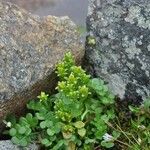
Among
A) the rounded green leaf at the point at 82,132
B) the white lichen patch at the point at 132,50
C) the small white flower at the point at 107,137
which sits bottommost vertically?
the small white flower at the point at 107,137

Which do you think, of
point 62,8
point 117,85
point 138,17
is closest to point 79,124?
point 117,85

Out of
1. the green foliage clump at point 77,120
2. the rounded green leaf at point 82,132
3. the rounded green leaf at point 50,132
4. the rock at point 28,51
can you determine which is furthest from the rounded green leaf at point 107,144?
the rock at point 28,51

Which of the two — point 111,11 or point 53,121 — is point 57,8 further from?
point 53,121

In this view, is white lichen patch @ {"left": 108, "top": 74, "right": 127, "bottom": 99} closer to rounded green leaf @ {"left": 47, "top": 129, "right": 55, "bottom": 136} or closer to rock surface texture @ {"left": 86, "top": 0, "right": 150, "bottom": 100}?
rock surface texture @ {"left": 86, "top": 0, "right": 150, "bottom": 100}

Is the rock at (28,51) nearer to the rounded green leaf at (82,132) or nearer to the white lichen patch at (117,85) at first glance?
the white lichen patch at (117,85)

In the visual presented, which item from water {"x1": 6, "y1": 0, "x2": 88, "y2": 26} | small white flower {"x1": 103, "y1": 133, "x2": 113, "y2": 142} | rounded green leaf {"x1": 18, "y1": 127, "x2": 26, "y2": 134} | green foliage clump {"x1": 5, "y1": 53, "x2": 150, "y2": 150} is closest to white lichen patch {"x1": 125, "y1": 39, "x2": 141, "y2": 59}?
green foliage clump {"x1": 5, "y1": 53, "x2": 150, "y2": 150}

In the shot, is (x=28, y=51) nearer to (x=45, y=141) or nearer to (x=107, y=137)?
(x=45, y=141)
